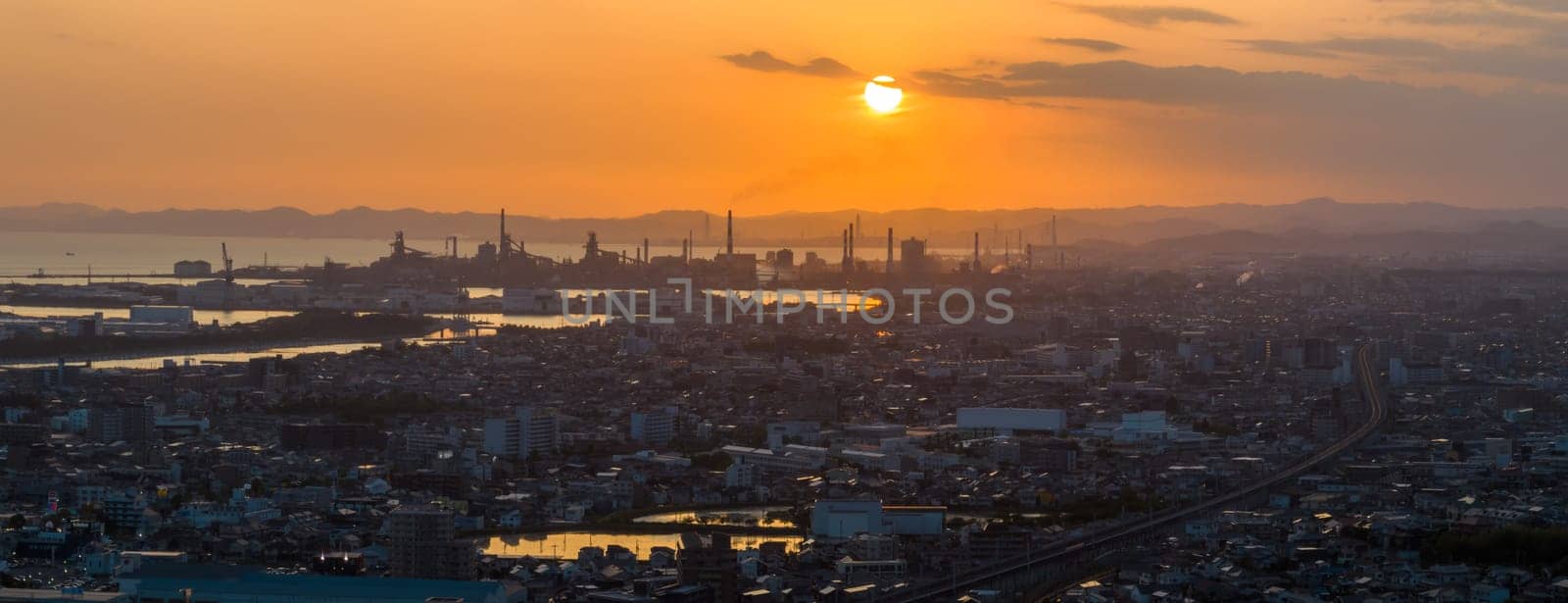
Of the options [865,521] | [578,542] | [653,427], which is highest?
[653,427]

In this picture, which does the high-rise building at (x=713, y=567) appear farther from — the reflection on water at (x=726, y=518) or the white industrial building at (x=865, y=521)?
the reflection on water at (x=726, y=518)

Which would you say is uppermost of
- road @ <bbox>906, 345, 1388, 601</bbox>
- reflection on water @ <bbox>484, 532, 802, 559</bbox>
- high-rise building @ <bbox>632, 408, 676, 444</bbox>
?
high-rise building @ <bbox>632, 408, 676, 444</bbox>

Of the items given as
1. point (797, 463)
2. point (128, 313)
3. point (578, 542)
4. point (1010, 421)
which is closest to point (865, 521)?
point (578, 542)

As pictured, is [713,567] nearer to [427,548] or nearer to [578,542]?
[427,548]

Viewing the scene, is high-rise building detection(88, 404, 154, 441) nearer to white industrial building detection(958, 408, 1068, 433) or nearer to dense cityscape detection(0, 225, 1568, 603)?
dense cityscape detection(0, 225, 1568, 603)

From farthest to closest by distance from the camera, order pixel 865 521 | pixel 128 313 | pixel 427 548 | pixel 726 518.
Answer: pixel 128 313
pixel 726 518
pixel 865 521
pixel 427 548

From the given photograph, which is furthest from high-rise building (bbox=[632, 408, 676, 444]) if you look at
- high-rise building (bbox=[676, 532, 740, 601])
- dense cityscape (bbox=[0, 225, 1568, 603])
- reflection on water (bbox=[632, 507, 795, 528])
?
high-rise building (bbox=[676, 532, 740, 601])

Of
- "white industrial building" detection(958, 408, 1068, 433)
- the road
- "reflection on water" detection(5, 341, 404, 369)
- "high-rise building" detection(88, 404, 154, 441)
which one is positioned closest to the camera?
the road

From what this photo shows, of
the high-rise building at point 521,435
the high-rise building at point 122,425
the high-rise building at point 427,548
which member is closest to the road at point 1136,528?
the high-rise building at point 427,548
